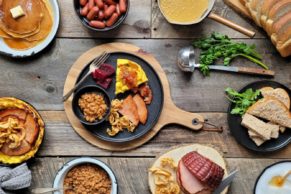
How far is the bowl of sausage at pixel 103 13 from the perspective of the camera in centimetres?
259

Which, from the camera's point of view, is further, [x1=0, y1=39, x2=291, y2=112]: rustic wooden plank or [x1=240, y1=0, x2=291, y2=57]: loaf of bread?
[x1=0, y1=39, x2=291, y2=112]: rustic wooden plank

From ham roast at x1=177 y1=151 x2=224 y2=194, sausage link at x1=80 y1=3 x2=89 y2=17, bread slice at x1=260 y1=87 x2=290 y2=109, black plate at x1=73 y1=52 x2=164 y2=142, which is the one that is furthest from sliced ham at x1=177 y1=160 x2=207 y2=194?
sausage link at x1=80 y1=3 x2=89 y2=17

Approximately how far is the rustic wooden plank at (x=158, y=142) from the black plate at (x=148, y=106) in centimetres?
7

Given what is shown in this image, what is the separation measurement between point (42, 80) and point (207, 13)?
83 centimetres

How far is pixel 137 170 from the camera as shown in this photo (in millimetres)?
2648

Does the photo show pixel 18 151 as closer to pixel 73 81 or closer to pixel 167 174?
pixel 73 81

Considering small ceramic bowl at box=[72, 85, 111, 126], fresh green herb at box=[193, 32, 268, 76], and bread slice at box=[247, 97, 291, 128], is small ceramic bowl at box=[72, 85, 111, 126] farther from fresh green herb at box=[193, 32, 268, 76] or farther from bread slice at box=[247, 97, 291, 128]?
bread slice at box=[247, 97, 291, 128]

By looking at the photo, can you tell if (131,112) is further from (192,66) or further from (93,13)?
(93,13)

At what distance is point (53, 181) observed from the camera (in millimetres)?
2645

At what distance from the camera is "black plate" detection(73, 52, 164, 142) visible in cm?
261

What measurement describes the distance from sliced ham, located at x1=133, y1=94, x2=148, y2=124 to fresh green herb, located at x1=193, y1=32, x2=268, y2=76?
1.04 ft

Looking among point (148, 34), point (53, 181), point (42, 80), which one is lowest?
point (53, 181)

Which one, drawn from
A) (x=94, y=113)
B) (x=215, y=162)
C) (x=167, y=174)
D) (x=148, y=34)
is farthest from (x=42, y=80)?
(x=215, y=162)

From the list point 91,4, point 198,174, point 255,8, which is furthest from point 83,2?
point 198,174
